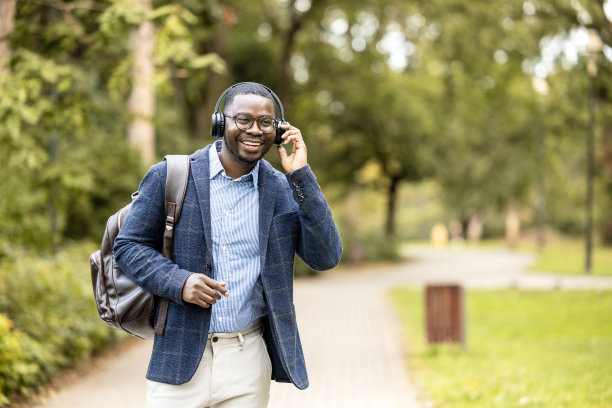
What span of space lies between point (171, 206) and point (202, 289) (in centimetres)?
36

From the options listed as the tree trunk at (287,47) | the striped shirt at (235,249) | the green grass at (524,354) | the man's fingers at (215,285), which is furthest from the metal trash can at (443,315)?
the tree trunk at (287,47)

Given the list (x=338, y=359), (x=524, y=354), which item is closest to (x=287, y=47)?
(x=338, y=359)

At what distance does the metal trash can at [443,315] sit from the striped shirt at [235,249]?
→ 691 cm

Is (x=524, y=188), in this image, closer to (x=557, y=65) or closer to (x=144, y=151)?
(x=557, y=65)

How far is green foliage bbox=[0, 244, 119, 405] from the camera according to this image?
6.14 metres

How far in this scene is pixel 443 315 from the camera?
955 centimetres

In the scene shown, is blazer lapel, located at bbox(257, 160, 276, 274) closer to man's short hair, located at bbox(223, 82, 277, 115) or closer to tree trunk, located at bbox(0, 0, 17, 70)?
man's short hair, located at bbox(223, 82, 277, 115)

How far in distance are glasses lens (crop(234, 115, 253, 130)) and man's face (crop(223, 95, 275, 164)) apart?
0.04ft

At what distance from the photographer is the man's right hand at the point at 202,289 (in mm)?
2600

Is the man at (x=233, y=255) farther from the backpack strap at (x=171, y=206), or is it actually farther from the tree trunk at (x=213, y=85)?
the tree trunk at (x=213, y=85)

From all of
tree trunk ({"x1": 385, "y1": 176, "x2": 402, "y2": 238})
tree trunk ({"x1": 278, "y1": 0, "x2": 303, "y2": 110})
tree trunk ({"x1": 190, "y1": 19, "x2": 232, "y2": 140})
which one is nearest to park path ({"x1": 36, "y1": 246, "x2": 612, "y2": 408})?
tree trunk ({"x1": 190, "y1": 19, "x2": 232, "y2": 140})

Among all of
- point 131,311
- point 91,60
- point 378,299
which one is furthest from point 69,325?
point 378,299

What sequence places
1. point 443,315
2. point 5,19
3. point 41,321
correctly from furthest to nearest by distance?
point 443,315, point 41,321, point 5,19

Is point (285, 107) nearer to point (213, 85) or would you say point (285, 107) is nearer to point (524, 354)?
point (213, 85)
